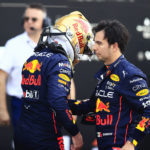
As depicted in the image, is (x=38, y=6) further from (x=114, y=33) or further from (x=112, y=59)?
(x=112, y=59)

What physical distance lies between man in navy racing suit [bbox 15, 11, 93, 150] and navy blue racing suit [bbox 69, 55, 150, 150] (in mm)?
213

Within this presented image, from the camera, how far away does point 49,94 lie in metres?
2.63

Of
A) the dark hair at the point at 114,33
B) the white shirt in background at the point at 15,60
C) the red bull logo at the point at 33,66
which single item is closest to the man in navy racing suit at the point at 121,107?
the dark hair at the point at 114,33

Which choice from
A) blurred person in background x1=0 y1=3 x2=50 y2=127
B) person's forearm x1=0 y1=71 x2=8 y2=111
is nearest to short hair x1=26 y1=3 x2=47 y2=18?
blurred person in background x1=0 y1=3 x2=50 y2=127

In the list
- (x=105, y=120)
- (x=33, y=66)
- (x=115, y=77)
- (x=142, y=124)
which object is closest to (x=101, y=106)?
(x=105, y=120)

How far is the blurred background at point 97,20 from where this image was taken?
487 centimetres

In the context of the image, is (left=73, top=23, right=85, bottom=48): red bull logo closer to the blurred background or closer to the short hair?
the short hair

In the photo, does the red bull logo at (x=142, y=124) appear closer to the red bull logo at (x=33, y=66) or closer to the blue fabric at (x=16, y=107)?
the red bull logo at (x=33, y=66)

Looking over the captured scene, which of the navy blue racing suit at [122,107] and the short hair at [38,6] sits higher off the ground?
the short hair at [38,6]

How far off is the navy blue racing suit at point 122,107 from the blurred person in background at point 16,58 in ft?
5.62

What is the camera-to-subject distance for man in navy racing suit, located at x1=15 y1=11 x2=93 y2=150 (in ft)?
8.70

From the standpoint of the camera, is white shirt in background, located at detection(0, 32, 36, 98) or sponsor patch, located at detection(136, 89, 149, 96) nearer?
sponsor patch, located at detection(136, 89, 149, 96)

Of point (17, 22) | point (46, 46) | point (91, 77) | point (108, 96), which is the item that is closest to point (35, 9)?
point (17, 22)

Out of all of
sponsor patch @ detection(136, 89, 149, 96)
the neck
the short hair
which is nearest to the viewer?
sponsor patch @ detection(136, 89, 149, 96)
